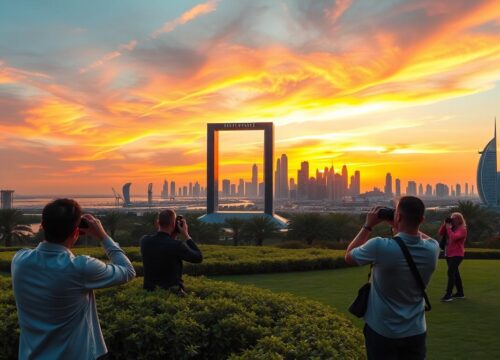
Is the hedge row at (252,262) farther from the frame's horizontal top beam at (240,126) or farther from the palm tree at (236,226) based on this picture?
the frame's horizontal top beam at (240,126)

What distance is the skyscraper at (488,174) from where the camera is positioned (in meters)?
128

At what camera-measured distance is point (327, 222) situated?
98.7 feet

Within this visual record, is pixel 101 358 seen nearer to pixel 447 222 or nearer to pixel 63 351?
pixel 63 351

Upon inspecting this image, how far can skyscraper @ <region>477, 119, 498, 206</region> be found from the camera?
421 ft

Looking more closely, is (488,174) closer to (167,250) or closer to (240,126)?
(240,126)

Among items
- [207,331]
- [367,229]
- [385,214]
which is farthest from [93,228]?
[207,331]

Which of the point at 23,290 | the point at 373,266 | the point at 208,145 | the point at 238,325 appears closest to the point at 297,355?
the point at 238,325

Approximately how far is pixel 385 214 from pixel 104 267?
88.9 inches

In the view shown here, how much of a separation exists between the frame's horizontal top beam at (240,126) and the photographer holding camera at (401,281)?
44866mm

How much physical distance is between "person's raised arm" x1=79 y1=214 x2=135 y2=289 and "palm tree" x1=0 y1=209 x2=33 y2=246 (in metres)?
30.0

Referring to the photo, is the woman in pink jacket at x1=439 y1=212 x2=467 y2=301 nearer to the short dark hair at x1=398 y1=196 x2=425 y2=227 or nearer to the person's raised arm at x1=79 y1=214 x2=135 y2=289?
the short dark hair at x1=398 y1=196 x2=425 y2=227

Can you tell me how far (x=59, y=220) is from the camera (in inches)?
108

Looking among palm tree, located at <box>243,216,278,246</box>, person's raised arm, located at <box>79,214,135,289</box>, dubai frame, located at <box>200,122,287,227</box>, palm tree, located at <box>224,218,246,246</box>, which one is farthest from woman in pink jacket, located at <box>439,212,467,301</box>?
dubai frame, located at <box>200,122,287,227</box>

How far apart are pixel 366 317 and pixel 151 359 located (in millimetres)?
2474
